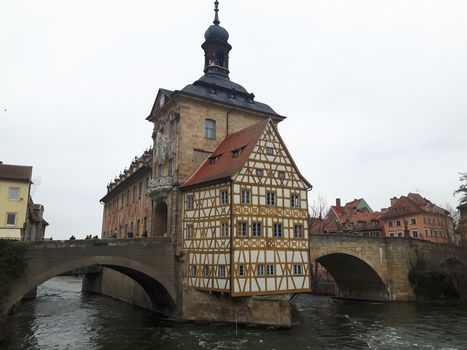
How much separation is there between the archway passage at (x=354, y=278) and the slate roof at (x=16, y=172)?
26815 millimetres

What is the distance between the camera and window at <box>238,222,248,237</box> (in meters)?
22.6

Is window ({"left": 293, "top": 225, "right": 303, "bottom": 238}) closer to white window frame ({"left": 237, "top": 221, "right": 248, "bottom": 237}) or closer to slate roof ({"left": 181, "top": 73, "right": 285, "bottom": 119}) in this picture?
white window frame ({"left": 237, "top": 221, "right": 248, "bottom": 237})

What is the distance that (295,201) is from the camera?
82.4 ft

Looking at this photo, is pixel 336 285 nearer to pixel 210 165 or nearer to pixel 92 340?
pixel 210 165

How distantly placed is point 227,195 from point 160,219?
31.9 feet

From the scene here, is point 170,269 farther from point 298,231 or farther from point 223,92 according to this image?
point 223,92

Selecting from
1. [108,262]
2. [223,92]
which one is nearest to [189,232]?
[108,262]

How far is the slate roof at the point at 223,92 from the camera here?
29255 mm

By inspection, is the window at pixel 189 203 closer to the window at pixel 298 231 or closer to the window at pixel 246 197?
the window at pixel 246 197

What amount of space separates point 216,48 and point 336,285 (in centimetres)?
2521

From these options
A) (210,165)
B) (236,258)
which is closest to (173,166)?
(210,165)

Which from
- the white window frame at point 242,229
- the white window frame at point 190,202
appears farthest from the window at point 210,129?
the white window frame at point 242,229

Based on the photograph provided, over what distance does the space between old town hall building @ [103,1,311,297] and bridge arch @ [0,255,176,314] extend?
190cm

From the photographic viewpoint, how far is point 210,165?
2695cm
